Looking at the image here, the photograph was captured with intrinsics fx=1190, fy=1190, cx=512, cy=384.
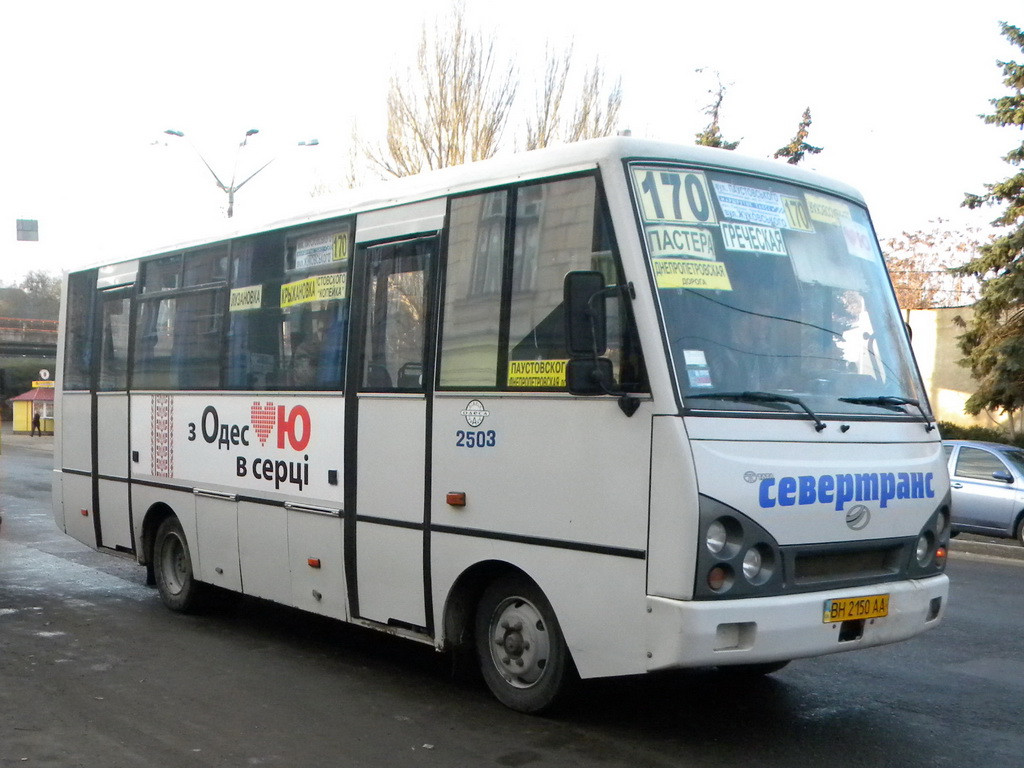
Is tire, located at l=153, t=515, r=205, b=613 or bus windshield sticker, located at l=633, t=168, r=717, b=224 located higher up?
bus windshield sticker, located at l=633, t=168, r=717, b=224

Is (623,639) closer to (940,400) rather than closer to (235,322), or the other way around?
(235,322)

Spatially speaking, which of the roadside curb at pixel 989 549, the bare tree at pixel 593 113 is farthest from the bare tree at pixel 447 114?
the roadside curb at pixel 989 549

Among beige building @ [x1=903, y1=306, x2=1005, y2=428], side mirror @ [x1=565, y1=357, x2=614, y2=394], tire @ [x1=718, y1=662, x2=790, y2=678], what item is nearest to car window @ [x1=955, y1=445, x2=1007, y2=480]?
tire @ [x1=718, y1=662, x2=790, y2=678]

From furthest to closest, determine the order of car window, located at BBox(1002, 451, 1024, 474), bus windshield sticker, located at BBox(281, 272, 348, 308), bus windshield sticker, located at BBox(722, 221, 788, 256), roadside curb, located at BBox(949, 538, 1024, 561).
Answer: car window, located at BBox(1002, 451, 1024, 474) → roadside curb, located at BBox(949, 538, 1024, 561) → bus windshield sticker, located at BBox(281, 272, 348, 308) → bus windshield sticker, located at BBox(722, 221, 788, 256)

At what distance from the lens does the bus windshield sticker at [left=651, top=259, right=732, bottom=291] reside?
19.2 feet

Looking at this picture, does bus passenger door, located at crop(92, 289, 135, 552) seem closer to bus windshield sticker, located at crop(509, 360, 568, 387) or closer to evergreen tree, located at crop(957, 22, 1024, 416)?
bus windshield sticker, located at crop(509, 360, 568, 387)

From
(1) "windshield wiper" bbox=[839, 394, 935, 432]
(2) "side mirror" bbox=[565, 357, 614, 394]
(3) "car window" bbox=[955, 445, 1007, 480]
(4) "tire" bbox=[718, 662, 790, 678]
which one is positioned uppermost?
(2) "side mirror" bbox=[565, 357, 614, 394]

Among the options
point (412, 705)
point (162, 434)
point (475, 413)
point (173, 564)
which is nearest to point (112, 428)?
point (162, 434)

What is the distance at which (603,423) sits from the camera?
5.91 m

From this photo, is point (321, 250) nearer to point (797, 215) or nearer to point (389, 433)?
point (389, 433)

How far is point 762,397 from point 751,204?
113cm

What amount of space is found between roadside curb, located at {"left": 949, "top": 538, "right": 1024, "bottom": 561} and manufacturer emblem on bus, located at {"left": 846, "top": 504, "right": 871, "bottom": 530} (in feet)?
33.1

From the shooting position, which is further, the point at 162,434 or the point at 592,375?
the point at 162,434

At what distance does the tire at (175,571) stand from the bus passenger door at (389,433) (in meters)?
2.63
